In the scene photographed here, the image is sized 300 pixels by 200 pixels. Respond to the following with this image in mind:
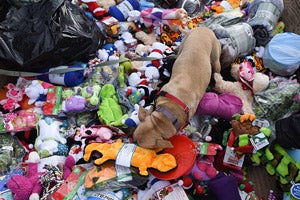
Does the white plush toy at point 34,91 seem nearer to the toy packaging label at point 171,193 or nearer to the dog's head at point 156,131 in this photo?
the dog's head at point 156,131

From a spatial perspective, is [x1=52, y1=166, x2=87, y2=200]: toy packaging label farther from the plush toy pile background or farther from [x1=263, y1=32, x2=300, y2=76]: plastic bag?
[x1=263, y1=32, x2=300, y2=76]: plastic bag

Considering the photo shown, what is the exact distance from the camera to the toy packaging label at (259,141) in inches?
74.4

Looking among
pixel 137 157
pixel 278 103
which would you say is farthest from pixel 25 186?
pixel 278 103

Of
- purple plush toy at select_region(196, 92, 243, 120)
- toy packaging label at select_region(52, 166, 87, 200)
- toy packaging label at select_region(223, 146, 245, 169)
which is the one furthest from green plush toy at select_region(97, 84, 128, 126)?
toy packaging label at select_region(223, 146, 245, 169)

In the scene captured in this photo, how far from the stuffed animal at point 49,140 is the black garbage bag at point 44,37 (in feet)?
1.34

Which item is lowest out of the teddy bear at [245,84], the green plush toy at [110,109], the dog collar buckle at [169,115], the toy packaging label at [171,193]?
the toy packaging label at [171,193]

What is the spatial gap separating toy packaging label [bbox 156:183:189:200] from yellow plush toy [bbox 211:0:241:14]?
1.51 m

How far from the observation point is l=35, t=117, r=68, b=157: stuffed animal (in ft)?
6.63

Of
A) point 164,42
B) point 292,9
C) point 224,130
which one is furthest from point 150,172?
point 292,9

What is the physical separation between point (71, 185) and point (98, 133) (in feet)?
1.03

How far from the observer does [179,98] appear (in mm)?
1850

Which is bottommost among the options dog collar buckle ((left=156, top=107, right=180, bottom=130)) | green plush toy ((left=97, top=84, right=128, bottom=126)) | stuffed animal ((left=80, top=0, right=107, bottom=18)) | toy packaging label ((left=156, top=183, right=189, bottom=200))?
toy packaging label ((left=156, top=183, right=189, bottom=200))

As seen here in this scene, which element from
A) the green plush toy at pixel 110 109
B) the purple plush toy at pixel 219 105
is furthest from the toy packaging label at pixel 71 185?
the purple plush toy at pixel 219 105

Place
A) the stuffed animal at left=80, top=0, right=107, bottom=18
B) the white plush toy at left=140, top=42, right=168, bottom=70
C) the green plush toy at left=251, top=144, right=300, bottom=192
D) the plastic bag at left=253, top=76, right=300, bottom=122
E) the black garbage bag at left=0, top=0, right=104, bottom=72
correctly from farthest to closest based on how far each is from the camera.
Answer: the stuffed animal at left=80, top=0, right=107, bottom=18
the white plush toy at left=140, top=42, right=168, bottom=70
the black garbage bag at left=0, top=0, right=104, bottom=72
the plastic bag at left=253, top=76, right=300, bottom=122
the green plush toy at left=251, top=144, right=300, bottom=192
